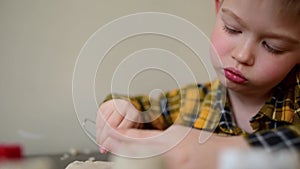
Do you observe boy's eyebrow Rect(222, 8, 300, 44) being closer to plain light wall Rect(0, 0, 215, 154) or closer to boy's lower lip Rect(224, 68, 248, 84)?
boy's lower lip Rect(224, 68, 248, 84)

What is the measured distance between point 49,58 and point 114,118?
304 mm

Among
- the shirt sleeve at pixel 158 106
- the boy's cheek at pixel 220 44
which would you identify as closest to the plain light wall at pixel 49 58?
the shirt sleeve at pixel 158 106

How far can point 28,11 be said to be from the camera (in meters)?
0.62

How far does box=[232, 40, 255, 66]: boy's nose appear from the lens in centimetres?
38

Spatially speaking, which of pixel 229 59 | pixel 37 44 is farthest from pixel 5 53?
pixel 229 59

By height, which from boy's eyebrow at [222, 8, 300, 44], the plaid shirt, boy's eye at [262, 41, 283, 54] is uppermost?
boy's eyebrow at [222, 8, 300, 44]

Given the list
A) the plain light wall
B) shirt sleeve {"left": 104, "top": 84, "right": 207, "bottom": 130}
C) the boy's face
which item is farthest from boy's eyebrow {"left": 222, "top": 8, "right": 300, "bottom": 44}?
the plain light wall

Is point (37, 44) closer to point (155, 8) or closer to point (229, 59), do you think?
point (155, 8)

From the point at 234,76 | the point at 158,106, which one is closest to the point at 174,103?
the point at 158,106

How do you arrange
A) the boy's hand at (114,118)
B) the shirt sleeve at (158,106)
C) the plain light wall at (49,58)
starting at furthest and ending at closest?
the plain light wall at (49,58), the shirt sleeve at (158,106), the boy's hand at (114,118)

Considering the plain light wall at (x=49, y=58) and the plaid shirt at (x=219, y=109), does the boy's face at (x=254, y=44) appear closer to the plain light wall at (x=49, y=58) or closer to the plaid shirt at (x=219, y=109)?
the plaid shirt at (x=219, y=109)

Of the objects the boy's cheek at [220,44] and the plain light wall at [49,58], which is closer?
the boy's cheek at [220,44]

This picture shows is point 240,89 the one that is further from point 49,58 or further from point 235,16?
point 49,58

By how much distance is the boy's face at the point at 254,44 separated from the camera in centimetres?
37
